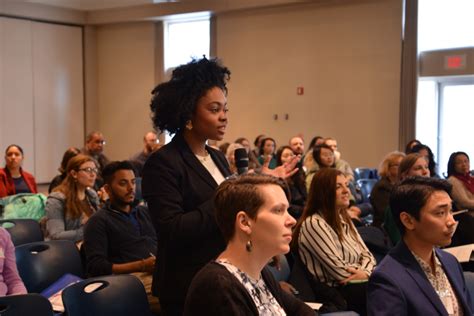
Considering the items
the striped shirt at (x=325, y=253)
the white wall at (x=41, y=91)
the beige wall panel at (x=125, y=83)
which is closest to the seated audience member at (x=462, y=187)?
the striped shirt at (x=325, y=253)

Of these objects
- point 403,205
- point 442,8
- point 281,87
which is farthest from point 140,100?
point 403,205

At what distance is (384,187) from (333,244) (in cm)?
215

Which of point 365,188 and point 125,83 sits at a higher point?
point 125,83

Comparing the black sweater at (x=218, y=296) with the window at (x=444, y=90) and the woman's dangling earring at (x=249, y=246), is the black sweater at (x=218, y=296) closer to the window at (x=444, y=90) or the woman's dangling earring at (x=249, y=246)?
the woman's dangling earring at (x=249, y=246)

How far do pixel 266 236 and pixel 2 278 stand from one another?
2230mm

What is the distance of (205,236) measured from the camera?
2.16 m

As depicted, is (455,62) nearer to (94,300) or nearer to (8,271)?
(8,271)

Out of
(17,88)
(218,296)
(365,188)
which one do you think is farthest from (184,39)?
(218,296)

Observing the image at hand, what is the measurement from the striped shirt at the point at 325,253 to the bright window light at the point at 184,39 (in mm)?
9102

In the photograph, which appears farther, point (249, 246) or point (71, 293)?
point (71, 293)

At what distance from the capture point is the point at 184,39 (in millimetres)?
13047

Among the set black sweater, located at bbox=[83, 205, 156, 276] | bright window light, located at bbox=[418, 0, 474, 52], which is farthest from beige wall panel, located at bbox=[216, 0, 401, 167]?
black sweater, located at bbox=[83, 205, 156, 276]

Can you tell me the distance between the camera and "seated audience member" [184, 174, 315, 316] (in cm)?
178

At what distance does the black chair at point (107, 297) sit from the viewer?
9.33ft
